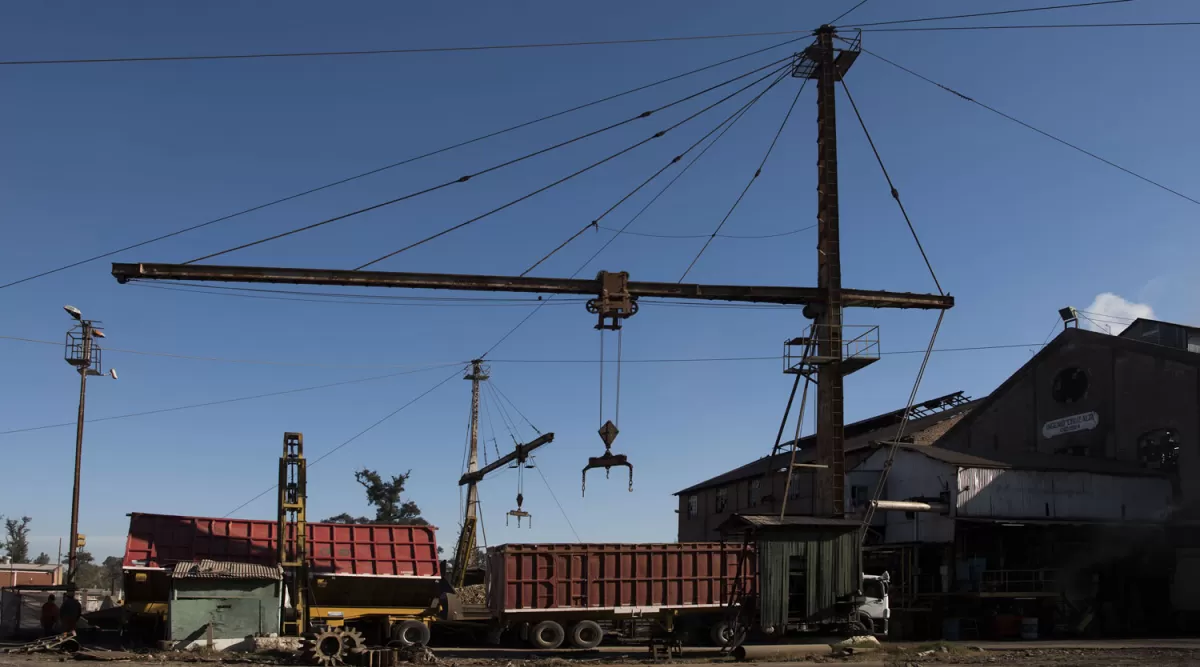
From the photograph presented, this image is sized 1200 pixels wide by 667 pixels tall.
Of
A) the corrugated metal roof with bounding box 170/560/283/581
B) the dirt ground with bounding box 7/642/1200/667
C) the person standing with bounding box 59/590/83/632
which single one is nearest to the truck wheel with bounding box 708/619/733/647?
the dirt ground with bounding box 7/642/1200/667

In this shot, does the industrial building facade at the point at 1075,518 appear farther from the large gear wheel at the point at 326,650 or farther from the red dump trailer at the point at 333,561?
the large gear wheel at the point at 326,650

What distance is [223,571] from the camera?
24.5m

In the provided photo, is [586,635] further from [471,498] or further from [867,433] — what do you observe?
[867,433]

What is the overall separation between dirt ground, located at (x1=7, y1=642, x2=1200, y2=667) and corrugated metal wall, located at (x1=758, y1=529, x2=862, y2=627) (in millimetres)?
1773

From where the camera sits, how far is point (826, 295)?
95.5ft

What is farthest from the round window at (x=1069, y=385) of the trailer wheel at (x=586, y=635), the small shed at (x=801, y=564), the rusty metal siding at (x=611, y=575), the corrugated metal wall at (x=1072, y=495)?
the trailer wheel at (x=586, y=635)

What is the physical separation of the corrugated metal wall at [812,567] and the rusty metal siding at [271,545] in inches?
363

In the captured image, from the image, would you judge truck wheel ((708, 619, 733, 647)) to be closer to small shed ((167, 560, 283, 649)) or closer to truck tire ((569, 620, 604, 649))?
truck tire ((569, 620, 604, 649))

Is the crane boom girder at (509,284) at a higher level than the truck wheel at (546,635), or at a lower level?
higher

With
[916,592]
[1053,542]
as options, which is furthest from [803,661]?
[1053,542]

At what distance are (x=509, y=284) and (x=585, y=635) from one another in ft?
31.8

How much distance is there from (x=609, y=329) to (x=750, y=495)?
99.1ft

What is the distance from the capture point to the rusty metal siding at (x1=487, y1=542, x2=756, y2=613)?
89.6 feet

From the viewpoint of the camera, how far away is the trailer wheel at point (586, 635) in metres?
27.4
